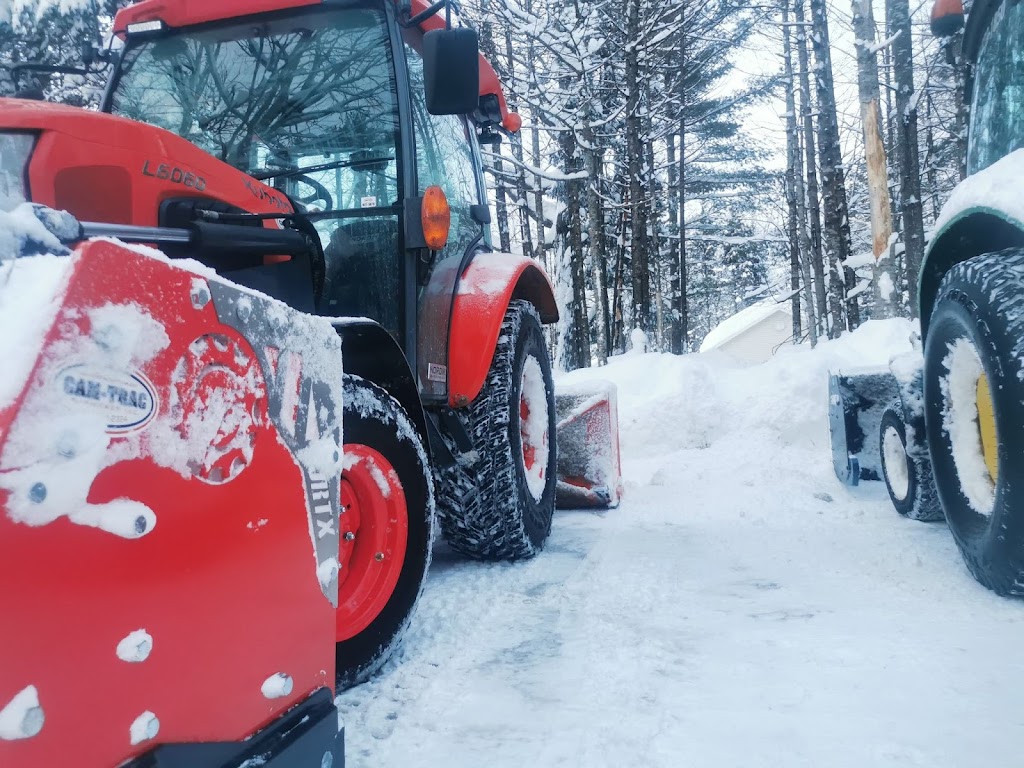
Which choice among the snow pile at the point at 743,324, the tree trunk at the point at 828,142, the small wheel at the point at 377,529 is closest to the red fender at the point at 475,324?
the small wheel at the point at 377,529

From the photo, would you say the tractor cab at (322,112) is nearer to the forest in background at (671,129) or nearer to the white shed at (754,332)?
the forest in background at (671,129)

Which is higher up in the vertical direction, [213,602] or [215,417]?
[215,417]

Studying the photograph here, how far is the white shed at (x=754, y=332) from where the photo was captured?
43.7 m

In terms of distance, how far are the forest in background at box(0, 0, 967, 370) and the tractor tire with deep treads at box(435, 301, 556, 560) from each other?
1.93 metres

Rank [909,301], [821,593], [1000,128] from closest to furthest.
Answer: [821,593]
[1000,128]
[909,301]

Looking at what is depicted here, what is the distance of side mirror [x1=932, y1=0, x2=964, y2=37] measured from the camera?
9.87ft

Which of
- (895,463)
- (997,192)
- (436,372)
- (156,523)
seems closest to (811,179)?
(895,463)

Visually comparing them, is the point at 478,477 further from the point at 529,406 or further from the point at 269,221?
the point at 269,221

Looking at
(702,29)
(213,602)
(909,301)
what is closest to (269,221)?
(213,602)

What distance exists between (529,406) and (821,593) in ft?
5.66

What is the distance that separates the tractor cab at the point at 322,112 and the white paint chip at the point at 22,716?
194 centimetres

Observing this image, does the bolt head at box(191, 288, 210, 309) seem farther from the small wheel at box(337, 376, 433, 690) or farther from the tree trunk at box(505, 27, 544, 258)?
the tree trunk at box(505, 27, 544, 258)

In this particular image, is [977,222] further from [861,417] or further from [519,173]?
[519,173]

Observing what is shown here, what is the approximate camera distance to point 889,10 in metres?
11.1
